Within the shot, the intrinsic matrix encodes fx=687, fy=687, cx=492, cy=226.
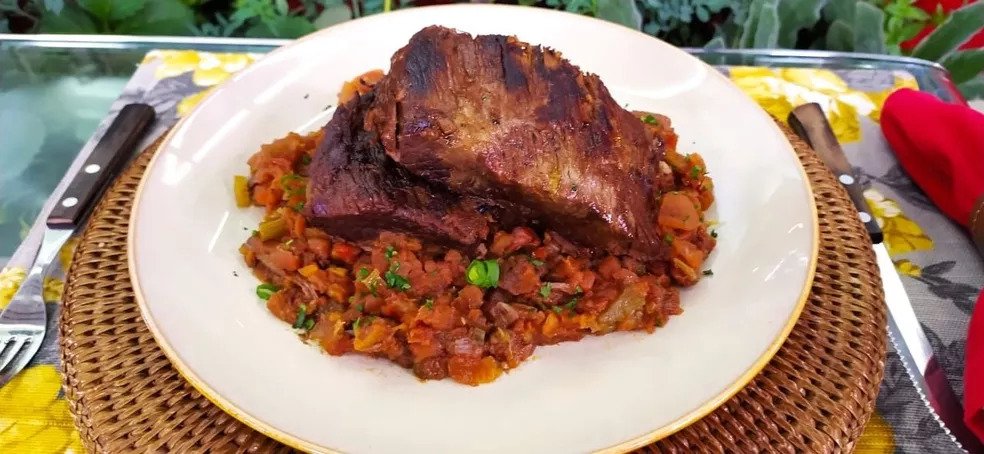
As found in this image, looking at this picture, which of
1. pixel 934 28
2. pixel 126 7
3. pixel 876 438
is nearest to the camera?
pixel 876 438

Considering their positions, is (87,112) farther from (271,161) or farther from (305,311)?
(305,311)

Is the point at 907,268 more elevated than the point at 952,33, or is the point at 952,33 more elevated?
the point at 952,33

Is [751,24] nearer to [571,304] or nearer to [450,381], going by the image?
[571,304]

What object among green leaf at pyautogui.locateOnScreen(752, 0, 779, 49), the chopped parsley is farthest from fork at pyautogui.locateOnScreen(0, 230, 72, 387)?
green leaf at pyautogui.locateOnScreen(752, 0, 779, 49)

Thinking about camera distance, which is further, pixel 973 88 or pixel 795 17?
pixel 973 88

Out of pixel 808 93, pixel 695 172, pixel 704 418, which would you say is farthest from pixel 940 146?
pixel 704 418

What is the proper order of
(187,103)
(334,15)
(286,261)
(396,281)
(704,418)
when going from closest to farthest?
(704,418)
(396,281)
(286,261)
(187,103)
(334,15)

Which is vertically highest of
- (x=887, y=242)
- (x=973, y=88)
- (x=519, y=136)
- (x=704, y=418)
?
(x=519, y=136)

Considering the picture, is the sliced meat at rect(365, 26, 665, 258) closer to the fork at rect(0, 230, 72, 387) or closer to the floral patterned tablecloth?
the floral patterned tablecloth
